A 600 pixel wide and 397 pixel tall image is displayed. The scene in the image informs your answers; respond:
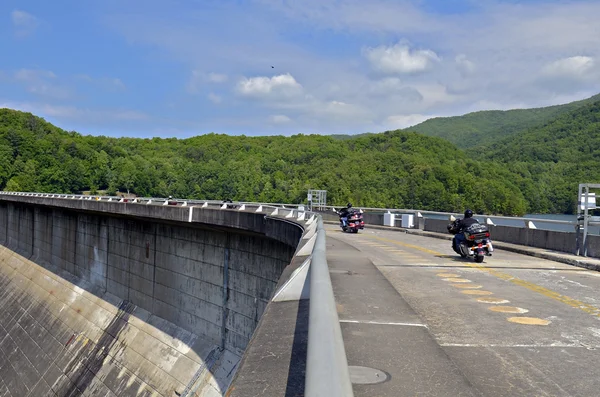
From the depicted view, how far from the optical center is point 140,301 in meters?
23.4

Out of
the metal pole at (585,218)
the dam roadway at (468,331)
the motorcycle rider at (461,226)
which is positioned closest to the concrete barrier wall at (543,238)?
the metal pole at (585,218)

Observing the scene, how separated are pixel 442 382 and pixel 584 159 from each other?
127 meters

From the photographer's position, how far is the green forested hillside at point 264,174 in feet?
316

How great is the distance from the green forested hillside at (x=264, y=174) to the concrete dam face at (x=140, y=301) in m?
63.3

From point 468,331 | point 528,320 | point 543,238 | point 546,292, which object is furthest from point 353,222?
point 468,331

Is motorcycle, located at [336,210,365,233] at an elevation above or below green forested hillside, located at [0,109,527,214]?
below

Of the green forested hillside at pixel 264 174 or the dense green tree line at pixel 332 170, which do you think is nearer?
the dense green tree line at pixel 332 170

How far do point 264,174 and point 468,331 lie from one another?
118018mm

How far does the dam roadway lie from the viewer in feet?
12.4

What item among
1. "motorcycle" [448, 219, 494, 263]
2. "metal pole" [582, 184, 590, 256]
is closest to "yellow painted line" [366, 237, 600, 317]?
"motorcycle" [448, 219, 494, 263]

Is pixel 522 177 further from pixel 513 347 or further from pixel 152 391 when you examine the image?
pixel 513 347

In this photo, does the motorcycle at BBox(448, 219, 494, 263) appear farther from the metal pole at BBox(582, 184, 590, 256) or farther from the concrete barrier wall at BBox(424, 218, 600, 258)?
the concrete barrier wall at BBox(424, 218, 600, 258)

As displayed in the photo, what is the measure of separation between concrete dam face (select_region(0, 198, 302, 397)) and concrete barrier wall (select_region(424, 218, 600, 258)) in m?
8.35

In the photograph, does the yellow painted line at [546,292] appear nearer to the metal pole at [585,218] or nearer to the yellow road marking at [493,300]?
the yellow road marking at [493,300]
